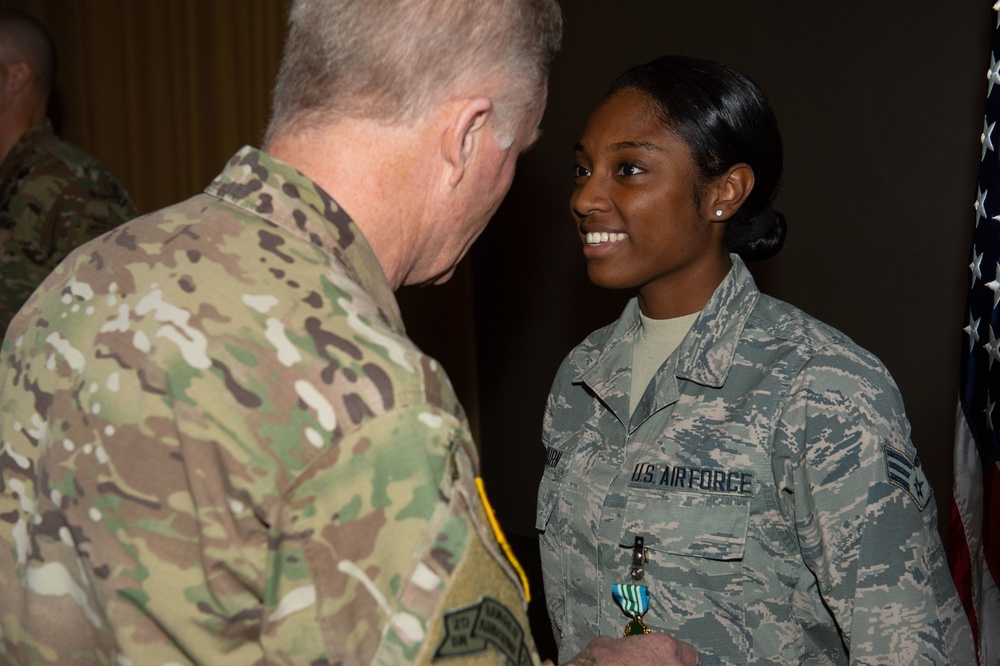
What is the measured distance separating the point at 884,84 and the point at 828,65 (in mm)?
186

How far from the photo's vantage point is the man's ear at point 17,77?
3.18 m

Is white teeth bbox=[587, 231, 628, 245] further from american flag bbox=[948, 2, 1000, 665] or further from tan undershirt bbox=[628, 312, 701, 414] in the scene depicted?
american flag bbox=[948, 2, 1000, 665]

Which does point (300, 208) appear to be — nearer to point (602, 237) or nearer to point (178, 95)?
point (602, 237)

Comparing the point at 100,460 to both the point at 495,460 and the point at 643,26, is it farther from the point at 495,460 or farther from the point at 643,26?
the point at 495,460

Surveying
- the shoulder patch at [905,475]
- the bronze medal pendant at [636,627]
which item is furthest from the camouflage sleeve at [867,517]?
the bronze medal pendant at [636,627]

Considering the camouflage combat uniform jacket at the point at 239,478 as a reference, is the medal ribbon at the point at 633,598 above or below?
below

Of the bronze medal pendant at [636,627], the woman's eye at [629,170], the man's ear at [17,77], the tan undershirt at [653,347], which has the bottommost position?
the bronze medal pendant at [636,627]

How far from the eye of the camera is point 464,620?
70 centimetres

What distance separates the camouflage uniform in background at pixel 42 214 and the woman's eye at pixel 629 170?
1962 millimetres

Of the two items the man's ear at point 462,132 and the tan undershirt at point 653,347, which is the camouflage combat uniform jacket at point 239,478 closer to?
the man's ear at point 462,132

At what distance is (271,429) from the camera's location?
687 mm

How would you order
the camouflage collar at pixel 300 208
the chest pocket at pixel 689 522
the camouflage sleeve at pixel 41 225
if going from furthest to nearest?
the camouflage sleeve at pixel 41 225 < the chest pocket at pixel 689 522 < the camouflage collar at pixel 300 208

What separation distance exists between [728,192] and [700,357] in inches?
12.6

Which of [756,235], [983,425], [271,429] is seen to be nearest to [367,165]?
[271,429]
